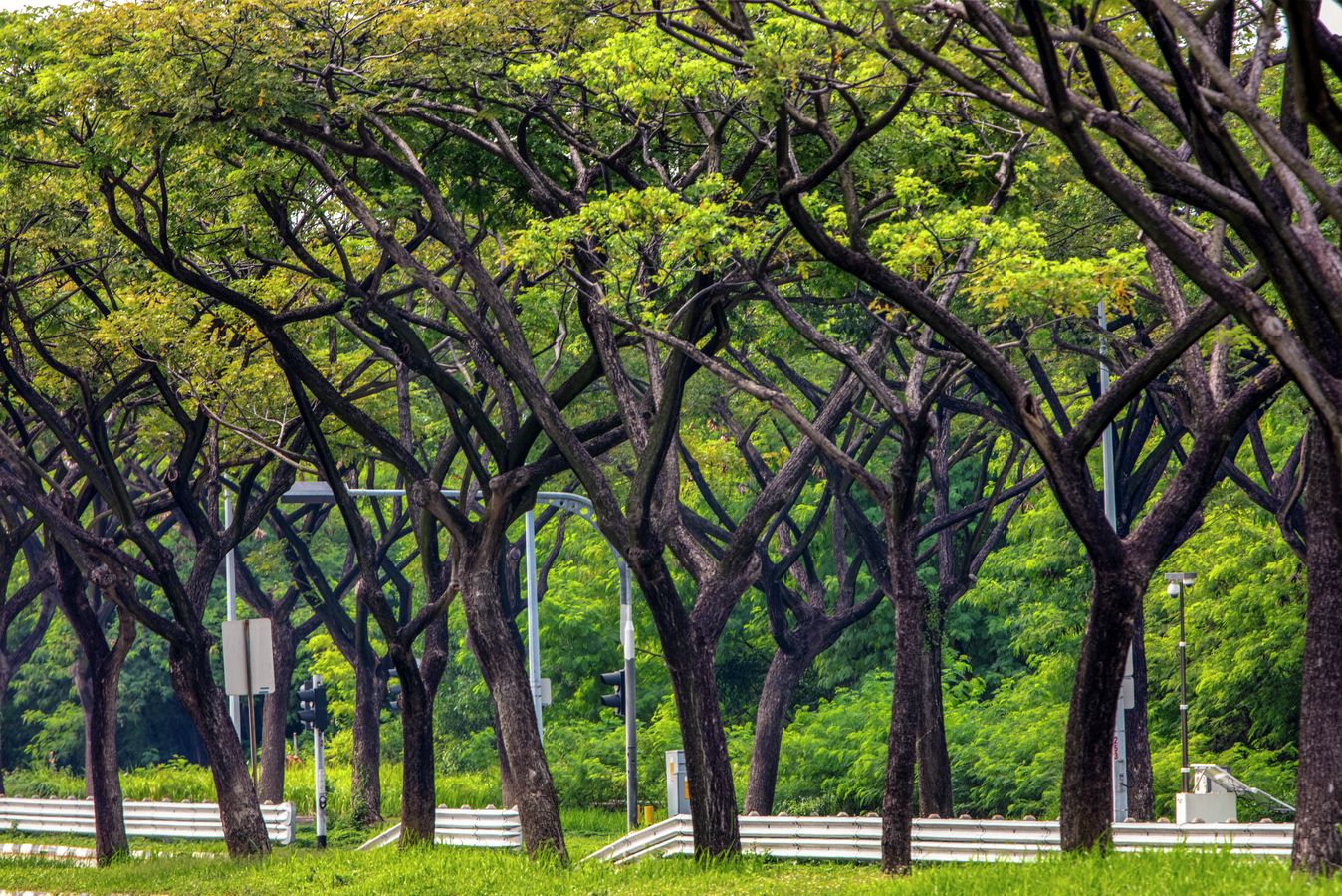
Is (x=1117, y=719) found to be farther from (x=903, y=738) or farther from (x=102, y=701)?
(x=102, y=701)

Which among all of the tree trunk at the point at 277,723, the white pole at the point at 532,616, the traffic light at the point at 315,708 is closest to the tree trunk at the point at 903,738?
the white pole at the point at 532,616

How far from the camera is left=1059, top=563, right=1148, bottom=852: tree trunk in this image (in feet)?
36.3

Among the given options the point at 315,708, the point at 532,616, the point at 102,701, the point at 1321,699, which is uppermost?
the point at 532,616

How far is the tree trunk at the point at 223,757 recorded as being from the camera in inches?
735

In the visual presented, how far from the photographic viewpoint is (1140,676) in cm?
2031

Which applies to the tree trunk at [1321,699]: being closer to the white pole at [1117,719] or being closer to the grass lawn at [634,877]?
the grass lawn at [634,877]

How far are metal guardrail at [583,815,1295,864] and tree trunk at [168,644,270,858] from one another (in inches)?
177

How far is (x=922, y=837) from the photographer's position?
1734cm

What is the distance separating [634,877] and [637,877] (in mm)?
33

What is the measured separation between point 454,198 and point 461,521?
139 inches

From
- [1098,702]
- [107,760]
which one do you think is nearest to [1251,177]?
[1098,702]

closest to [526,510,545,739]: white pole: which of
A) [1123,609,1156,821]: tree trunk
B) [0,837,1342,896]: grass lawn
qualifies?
[0,837,1342,896]: grass lawn

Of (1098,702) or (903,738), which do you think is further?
(903,738)

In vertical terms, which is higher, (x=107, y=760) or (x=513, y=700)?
(x=513, y=700)
